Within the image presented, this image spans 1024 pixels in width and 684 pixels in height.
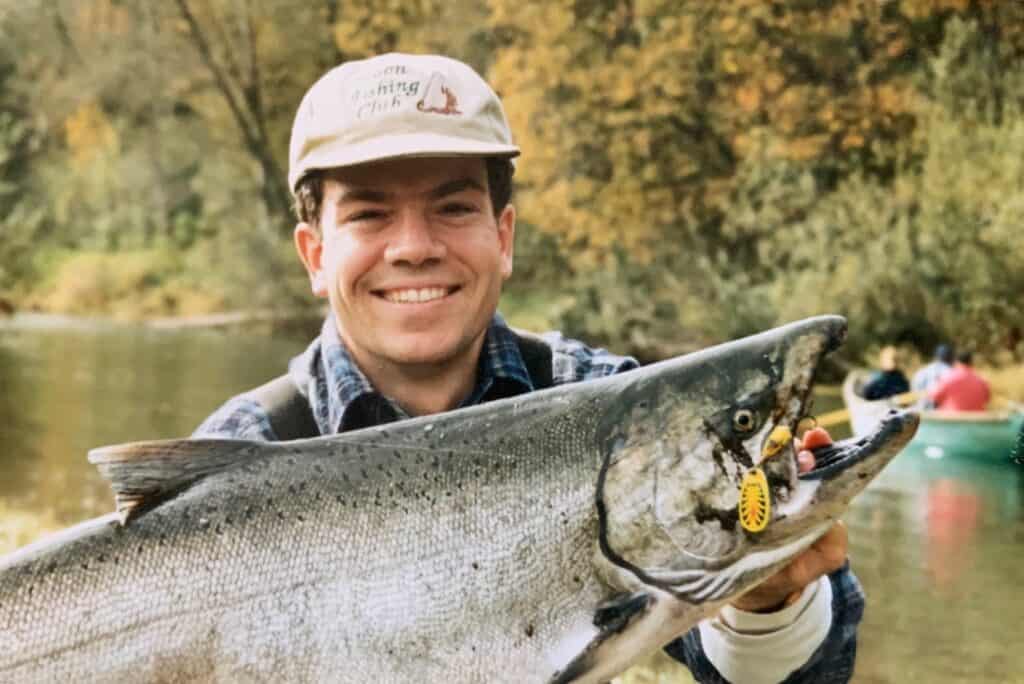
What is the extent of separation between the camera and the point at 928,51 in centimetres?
2198

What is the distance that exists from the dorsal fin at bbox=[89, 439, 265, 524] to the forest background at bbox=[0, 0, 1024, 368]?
17.0 meters

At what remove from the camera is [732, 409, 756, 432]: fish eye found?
1861mm

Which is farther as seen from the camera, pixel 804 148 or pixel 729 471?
pixel 804 148

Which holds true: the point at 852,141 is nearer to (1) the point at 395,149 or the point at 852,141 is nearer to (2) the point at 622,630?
(1) the point at 395,149

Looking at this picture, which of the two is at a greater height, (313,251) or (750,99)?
(313,251)

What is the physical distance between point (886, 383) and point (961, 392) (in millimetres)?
1131

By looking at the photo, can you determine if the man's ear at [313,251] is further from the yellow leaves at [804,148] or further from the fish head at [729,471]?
→ the yellow leaves at [804,148]

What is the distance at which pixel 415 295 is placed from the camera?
2586mm

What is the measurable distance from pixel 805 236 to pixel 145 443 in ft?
62.6

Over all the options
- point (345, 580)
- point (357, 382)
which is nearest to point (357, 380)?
point (357, 382)

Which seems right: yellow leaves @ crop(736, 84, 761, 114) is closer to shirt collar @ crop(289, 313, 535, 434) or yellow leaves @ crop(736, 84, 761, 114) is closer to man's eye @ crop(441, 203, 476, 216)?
shirt collar @ crop(289, 313, 535, 434)

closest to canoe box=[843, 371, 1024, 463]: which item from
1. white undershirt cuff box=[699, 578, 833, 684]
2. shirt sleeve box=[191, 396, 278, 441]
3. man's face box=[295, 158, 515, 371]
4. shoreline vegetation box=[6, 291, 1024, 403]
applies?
shoreline vegetation box=[6, 291, 1024, 403]

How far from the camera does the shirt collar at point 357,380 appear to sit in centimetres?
266

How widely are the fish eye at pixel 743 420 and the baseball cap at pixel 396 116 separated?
0.90 m
